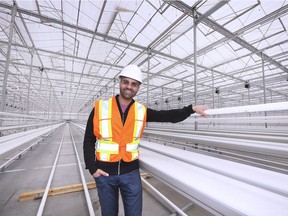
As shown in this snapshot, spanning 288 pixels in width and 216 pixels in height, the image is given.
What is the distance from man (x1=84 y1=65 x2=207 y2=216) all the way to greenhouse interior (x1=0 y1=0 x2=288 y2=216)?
0.40 ft

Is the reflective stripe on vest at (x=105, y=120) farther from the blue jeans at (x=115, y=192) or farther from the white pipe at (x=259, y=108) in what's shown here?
the white pipe at (x=259, y=108)

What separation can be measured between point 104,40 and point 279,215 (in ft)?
22.7

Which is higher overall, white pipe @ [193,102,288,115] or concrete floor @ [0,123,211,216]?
white pipe @ [193,102,288,115]

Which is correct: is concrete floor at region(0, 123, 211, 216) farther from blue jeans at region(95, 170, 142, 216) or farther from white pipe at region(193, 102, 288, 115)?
white pipe at region(193, 102, 288, 115)

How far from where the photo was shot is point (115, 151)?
1.16m

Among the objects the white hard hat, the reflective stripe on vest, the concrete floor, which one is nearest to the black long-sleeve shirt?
the reflective stripe on vest

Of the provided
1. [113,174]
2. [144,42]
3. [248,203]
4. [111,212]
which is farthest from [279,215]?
[144,42]

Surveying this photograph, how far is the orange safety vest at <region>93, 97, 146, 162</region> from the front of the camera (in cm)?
116

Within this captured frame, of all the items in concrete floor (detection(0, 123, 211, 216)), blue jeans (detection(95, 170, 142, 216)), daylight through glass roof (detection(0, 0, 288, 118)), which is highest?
daylight through glass roof (detection(0, 0, 288, 118))

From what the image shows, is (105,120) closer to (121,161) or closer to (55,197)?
(121,161)

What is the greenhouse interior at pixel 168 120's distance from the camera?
927mm

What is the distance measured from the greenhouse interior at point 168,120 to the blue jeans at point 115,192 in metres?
0.16

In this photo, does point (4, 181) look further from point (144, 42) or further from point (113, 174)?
point (144, 42)

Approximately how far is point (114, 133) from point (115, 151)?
5.4 inches
